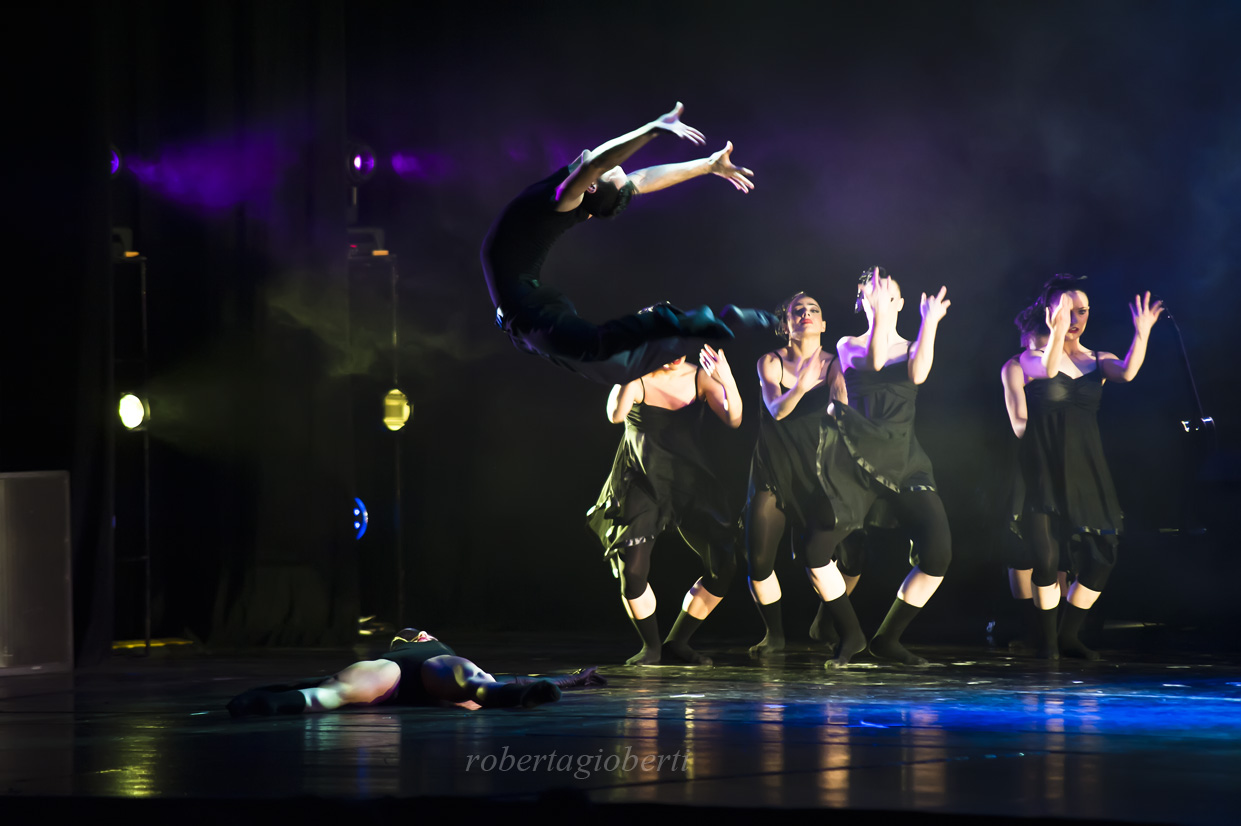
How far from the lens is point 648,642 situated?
6598 millimetres

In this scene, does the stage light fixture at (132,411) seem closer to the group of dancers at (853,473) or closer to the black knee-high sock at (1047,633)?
the group of dancers at (853,473)

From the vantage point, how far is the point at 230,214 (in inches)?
307

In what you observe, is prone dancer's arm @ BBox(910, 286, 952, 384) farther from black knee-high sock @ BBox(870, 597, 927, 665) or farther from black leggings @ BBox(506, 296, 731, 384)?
black leggings @ BBox(506, 296, 731, 384)

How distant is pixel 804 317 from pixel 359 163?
115 inches

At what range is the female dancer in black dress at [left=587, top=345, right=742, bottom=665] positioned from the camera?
655 cm

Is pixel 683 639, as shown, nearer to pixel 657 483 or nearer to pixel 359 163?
pixel 657 483

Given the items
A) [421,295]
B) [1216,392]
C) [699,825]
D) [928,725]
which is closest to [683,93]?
[421,295]

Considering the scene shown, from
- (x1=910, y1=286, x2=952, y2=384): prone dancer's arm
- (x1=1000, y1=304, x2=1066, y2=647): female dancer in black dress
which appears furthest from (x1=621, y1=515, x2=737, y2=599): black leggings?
(x1=1000, y1=304, x2=1066, y2=647): female dancer in black dress

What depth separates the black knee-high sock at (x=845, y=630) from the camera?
6312mm

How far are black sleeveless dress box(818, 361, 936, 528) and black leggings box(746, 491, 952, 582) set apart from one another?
0.28ft

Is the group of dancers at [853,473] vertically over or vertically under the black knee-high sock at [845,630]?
over

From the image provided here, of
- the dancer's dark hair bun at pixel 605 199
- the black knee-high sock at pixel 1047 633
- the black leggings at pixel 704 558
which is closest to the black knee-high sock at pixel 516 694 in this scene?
the dancer's dark hair bun at pixel 605 199

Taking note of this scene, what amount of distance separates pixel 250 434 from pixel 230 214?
1.22 metres

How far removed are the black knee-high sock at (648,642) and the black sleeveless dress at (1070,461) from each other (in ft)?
6.04
